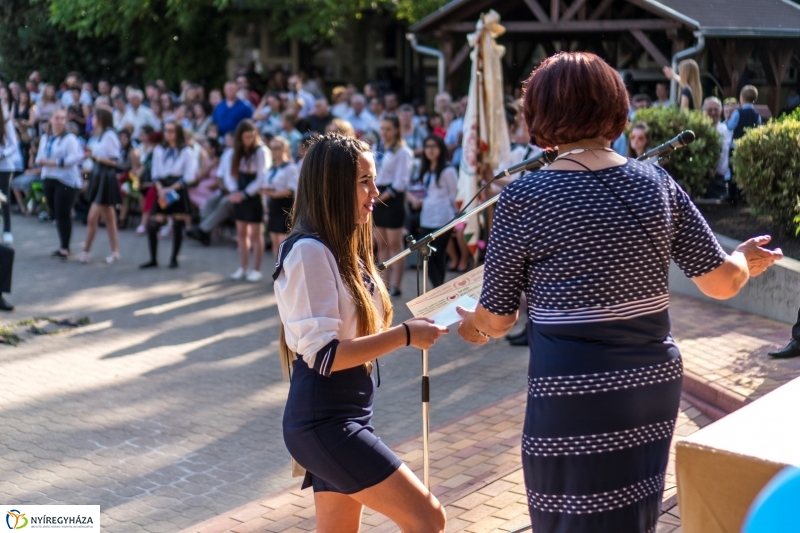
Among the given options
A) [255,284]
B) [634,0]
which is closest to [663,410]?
[255,284]

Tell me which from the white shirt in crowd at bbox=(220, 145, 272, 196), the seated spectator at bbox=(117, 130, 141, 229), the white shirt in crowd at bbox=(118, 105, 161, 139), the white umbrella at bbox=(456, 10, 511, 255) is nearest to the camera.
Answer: the white umbrella at bbox=(456, 10, 511, 255)

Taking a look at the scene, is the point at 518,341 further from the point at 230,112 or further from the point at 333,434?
the point at 230,112

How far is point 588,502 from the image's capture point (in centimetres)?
256

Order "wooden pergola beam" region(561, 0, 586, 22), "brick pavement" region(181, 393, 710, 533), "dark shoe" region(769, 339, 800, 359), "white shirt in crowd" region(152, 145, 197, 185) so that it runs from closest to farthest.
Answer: "brick pavement" region(181, 393, 710, 533)
"dark shoe" region(769, 339, 800, 359)
"white shirt in crowd" region(152, 145, 197, 185)
"wooden pergola beam" region(561, 0, 586, 22)

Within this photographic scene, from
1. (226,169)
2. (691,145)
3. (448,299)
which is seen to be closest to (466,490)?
(448,299)

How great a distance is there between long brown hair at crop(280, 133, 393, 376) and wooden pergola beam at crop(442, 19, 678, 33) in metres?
12.4

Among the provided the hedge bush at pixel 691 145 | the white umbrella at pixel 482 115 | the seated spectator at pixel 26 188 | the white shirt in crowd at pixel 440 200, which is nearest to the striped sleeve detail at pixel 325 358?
the white umbrella at pixel 482 115

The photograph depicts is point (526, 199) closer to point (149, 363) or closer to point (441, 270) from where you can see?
point (149, 363)

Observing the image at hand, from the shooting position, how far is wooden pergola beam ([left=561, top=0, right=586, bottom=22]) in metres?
16.2

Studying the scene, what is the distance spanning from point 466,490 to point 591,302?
9.16ft

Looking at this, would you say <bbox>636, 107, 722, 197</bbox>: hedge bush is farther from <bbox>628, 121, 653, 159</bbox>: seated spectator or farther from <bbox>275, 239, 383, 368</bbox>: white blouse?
<bbox>275, 239, 383, 368</bbox>: white blouse

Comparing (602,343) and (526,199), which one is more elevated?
(526,199)

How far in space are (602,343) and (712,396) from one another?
158 inches

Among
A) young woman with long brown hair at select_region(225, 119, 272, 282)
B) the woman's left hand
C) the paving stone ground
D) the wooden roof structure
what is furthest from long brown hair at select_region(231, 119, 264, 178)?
the woman's left hand
